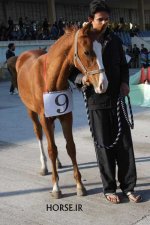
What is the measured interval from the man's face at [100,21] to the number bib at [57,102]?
0.86 m

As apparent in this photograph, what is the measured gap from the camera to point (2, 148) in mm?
6703

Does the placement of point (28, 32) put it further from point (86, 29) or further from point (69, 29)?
point (86, 29)

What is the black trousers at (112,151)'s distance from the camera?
4.20 m

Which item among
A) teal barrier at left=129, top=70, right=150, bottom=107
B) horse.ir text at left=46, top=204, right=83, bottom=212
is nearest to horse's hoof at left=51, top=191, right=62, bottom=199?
horse.ir text at left=46, top=204, right=83, bottom=212

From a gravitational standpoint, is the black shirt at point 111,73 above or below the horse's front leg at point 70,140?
above

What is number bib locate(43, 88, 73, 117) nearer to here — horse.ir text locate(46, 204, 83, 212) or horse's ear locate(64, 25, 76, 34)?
horse's ear locate(64, 25, 76, 34)

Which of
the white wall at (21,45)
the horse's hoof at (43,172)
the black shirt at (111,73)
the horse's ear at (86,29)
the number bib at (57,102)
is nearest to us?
the horse's ear at (86,29)

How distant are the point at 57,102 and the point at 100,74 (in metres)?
0.84

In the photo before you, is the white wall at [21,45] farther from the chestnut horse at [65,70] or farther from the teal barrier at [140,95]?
the chestnut horse at [65,70]

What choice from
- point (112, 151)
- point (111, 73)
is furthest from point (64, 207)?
point (111, 73)

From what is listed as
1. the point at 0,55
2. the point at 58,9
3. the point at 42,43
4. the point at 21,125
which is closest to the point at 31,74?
the point at 21,125

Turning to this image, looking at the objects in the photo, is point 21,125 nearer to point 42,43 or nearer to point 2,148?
point 2,148

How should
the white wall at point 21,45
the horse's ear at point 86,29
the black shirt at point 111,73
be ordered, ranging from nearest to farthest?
the horse's ear at point 86,29
the black shirt at point 111,73
the white wall at point 21,45

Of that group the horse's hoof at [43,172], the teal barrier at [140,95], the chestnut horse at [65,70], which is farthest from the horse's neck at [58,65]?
the teal barrier at [140,95]
